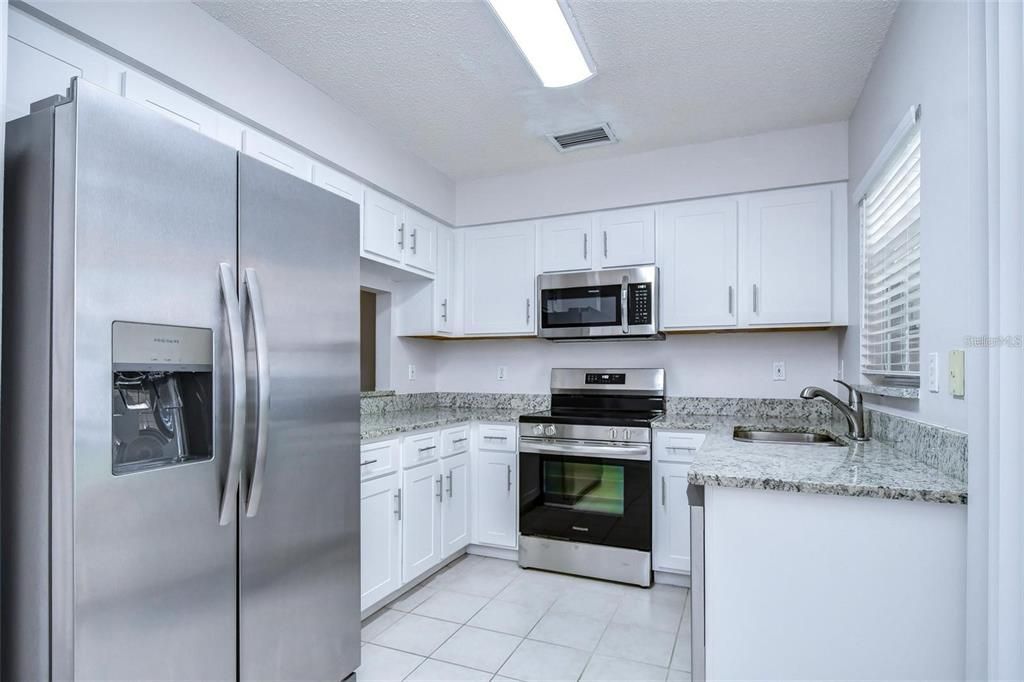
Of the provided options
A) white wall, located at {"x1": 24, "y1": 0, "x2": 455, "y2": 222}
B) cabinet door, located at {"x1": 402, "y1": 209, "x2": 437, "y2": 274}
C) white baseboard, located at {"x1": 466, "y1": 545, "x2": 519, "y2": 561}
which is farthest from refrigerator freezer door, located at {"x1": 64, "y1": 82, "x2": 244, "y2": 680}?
white baseboard, located at {"x1": 466, "y1": 545, "x2": 519, "y2": 561}

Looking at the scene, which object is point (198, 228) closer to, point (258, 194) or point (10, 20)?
point (258, 194)

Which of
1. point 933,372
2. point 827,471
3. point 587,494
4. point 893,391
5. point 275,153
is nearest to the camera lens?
point 827,471

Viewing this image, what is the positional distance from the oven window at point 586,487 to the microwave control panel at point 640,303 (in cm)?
84

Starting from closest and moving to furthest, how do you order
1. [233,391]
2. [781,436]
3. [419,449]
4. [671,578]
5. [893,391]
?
[233,391] → [893,391] → [781,436] → [419,449] → [671,578]

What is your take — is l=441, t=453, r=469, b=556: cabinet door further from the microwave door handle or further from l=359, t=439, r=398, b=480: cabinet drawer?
the microwave door handle

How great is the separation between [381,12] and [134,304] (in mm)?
1420

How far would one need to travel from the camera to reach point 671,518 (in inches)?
119

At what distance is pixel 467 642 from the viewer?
2.42 metres

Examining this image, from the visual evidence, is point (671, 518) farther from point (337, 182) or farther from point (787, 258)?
point (337, 182)

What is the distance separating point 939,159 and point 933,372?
0.61m

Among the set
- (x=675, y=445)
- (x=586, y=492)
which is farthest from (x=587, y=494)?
(x=675, y=445)

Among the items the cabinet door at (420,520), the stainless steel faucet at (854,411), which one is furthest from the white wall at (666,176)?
the cabinet door at (420,520)

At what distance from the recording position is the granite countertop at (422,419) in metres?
2.70

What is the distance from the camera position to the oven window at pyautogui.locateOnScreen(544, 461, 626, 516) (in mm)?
3105
